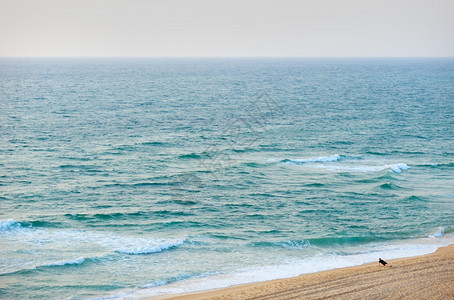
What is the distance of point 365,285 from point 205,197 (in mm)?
19411

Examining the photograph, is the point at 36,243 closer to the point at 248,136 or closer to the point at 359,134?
the point at 248,136

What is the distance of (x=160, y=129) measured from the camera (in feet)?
215

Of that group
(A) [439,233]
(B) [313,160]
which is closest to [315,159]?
(B) [313,160]

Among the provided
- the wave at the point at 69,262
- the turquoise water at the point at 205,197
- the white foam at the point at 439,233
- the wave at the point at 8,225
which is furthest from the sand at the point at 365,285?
the wave at the point at 8,225

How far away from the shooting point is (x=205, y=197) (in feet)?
135

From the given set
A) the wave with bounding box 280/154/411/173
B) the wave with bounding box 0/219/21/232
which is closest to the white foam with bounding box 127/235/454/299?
the wave with bounding box 0/219/21/232

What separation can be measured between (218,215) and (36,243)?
1284cm

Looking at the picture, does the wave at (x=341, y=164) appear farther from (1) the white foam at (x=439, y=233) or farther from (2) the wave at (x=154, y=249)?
(2) the wave at (x=154, y=249)

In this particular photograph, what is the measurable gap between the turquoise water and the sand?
7.23 ft

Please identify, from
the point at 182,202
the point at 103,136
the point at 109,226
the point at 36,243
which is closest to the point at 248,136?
the point at 103,136

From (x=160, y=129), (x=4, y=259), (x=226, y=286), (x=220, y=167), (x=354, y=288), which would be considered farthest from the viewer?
(x=160, y=129)

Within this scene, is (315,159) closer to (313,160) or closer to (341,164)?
(313,160)

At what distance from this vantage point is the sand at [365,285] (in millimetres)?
22672

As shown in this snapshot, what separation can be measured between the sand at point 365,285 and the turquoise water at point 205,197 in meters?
2.20
